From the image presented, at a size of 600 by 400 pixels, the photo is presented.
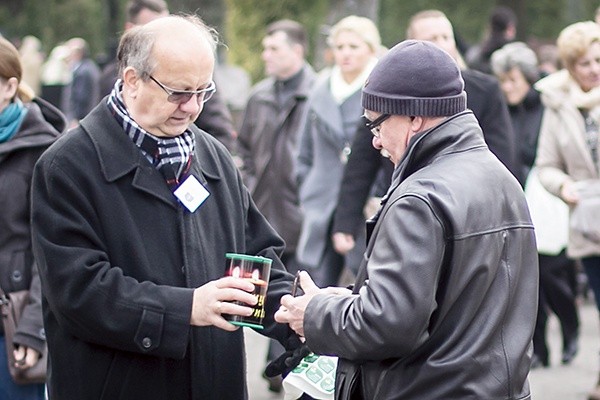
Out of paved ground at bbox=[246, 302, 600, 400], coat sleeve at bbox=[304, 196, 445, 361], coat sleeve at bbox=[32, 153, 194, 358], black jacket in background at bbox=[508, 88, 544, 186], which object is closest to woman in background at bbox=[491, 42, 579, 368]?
black jacket in background at bbox=[508, 88, 544, 186]

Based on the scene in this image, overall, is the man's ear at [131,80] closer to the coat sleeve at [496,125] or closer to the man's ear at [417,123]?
the man's ear at [417,123]

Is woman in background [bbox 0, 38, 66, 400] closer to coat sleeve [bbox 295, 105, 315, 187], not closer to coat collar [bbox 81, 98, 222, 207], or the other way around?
coat collar [bbox 81, 98, 222, 207]

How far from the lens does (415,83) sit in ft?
12.0

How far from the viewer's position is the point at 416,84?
3.67 metres

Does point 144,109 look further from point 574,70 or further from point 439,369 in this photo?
point 574,70

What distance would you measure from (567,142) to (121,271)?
4509 mm

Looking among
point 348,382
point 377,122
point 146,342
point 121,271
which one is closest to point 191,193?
point 121,271

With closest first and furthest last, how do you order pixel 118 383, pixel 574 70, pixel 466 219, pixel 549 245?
1. pixel 466 219
2. pixel 118 383
3. pixel 574 70
4. pixel 549 245

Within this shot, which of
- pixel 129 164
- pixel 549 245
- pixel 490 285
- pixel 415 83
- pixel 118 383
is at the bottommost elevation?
pixel 549 245

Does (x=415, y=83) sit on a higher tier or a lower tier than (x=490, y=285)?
higher

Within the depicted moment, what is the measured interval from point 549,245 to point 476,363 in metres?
6.00

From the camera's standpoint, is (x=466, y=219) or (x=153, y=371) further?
(x=153, y=371)

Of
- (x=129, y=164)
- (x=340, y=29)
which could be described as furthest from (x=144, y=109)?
(x=340, y=29)

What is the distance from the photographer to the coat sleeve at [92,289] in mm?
3951
